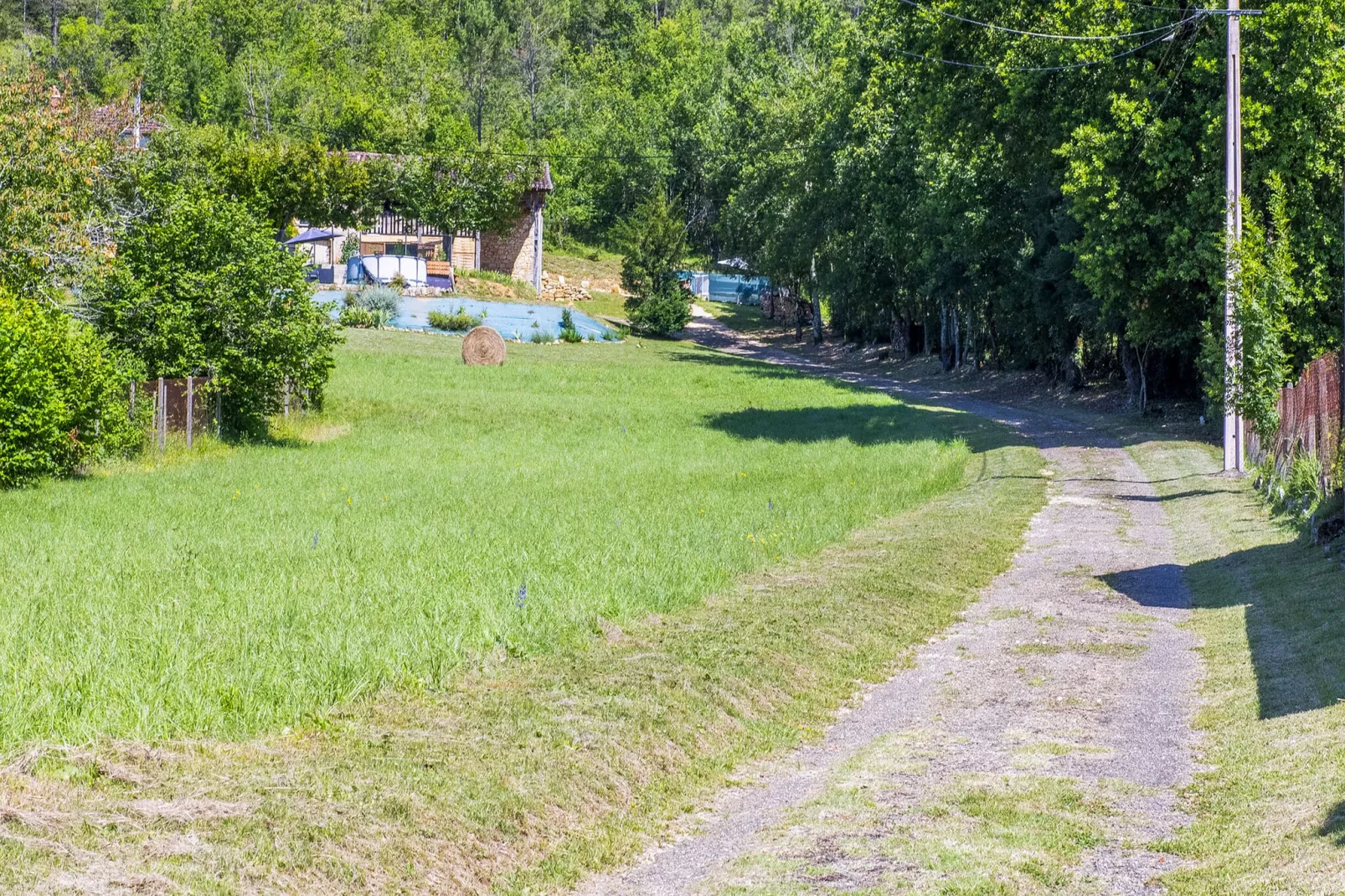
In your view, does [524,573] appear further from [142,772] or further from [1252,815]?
[1252,815]

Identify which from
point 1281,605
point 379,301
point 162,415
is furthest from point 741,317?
point 1281,605

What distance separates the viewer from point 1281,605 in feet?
44.3

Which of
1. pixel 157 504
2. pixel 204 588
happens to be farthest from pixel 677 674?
pixel 157 504

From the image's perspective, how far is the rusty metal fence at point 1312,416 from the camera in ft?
58.6

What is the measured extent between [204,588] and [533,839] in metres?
6.32

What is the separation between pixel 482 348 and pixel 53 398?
2902 cm

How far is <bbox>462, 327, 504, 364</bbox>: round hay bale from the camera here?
168 ft

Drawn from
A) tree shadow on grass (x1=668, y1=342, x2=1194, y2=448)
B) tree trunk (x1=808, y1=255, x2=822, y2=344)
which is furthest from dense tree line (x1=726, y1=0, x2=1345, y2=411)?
tree trunk (x1=808, y1=255, x2=822, y2=344)

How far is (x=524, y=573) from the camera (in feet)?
42.4

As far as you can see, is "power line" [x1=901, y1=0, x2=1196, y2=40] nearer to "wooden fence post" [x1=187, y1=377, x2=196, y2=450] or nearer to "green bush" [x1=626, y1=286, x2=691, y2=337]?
"wooden fence post" [x1=187, y1=377, x2=196, y2=450]

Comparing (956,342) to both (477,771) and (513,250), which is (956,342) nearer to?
(513,250)

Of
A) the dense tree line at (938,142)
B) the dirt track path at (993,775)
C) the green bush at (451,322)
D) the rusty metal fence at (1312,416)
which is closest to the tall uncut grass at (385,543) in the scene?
the dirt track path at (993,775)

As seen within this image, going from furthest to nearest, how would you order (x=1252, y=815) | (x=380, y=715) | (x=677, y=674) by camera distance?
(x=677, y=674) < (x=380, y=715) < (x=1252, y=815)

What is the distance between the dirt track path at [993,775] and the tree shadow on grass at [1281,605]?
20.3 inches
